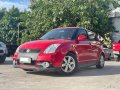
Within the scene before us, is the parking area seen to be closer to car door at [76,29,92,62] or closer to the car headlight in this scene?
car door at [76,29,92,62]

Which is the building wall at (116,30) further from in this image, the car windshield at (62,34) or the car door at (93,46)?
the car windshield at (62,34)

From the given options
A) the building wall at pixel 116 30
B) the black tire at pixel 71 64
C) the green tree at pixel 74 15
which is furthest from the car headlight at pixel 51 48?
the building wall at pixel 116 30

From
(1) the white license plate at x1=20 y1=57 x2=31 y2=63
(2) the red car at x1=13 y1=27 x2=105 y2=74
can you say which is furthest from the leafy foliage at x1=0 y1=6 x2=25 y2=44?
(1) the white license plate at x1=20 y1=57 x2=31 y2=63

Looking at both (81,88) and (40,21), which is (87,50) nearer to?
(81,88)

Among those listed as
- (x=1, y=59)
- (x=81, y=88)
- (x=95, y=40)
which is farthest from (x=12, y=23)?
(x=81, y=88)

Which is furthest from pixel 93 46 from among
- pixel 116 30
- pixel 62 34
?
pixel 116 30

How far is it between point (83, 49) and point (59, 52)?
139cm

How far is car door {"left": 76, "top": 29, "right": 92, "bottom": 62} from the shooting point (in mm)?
10707

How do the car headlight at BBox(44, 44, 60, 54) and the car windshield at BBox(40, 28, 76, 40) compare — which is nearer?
the car headlight at BBox(44, 44, 60, 54)

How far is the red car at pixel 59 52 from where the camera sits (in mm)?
9695

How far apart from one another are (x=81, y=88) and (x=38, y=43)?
8.80 ft

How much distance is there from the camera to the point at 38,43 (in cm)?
1004

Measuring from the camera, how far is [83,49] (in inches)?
431

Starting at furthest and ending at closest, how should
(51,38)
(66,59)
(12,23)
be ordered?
(12,23) < (51,38) < (66,59)
